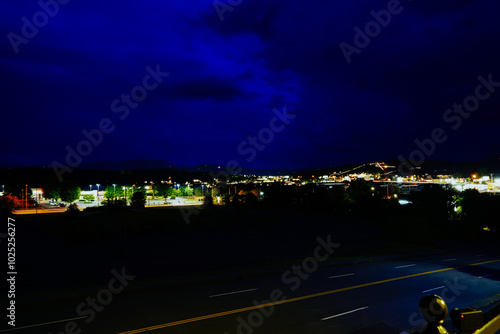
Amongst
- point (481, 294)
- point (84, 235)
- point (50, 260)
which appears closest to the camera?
point (481, 294)

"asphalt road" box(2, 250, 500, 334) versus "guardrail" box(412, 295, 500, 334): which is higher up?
"guardrail" box(412, 295, 500, 334)

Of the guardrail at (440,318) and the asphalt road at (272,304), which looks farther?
the asphalt road at (272,304)

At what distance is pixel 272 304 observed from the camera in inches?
502

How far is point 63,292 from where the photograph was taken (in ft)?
46.5

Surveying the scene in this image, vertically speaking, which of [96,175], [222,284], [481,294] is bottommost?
[481,294]

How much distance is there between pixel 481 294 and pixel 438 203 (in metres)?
38.6

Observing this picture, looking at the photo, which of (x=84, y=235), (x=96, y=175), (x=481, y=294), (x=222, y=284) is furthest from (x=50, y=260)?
(x=96, y=175)

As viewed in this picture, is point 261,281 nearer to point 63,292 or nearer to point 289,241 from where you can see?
point 63,292

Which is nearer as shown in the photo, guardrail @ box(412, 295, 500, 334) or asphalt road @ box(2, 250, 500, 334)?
guardrail @ box(412, 295, 500, 334)

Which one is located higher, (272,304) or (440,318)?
(440,318)

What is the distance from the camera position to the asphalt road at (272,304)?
10.4 meters

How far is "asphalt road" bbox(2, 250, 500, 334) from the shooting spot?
410 inches

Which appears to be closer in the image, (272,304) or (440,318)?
(440,318)

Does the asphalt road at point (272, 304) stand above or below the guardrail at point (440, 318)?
below
